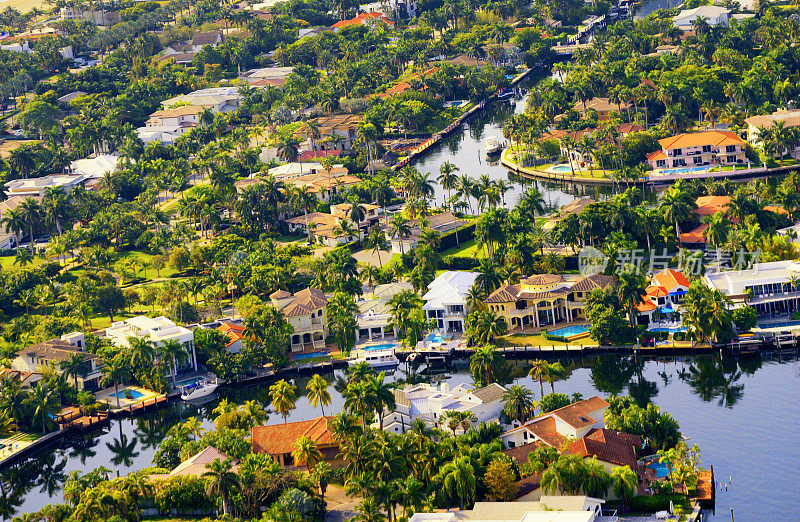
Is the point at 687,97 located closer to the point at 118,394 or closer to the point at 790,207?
the point at 790,207

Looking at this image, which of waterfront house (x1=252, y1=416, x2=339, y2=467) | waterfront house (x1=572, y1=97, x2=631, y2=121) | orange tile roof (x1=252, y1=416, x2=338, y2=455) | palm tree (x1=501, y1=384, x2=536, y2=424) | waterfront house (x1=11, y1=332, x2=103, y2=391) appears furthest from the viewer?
waterfront house (x1=572, y1=97, x2=631, y2=121)

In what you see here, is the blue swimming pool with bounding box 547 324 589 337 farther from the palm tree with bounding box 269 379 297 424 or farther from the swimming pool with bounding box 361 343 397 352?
the palm tree with bounding box 269 379 297 424

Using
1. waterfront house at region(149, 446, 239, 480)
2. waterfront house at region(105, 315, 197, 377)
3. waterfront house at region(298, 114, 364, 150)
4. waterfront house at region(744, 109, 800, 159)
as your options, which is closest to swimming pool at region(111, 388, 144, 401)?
waterfront house at region(105, 315, 197, 377)

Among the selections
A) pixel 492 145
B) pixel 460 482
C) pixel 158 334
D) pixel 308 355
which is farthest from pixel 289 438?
pixel 492 145

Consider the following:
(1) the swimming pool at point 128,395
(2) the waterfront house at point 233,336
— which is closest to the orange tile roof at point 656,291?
(2) the waterfront house at point 233,336

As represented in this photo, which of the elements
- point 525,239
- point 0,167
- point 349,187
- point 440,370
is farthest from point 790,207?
point 0,167

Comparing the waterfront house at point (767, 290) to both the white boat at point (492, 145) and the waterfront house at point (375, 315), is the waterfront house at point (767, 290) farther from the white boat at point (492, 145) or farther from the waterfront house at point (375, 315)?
the white boat at point (492, 145)
